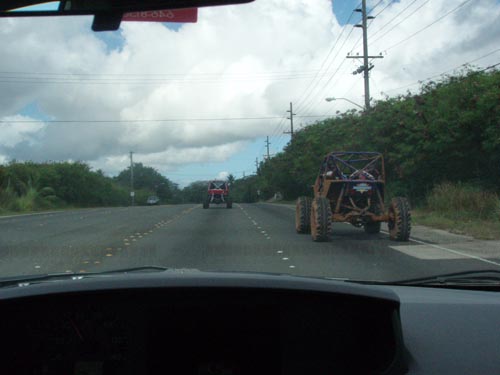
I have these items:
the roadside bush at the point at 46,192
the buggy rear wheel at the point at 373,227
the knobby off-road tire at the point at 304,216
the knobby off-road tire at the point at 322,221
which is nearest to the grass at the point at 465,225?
the buggy rear wheel at the point at 373,227

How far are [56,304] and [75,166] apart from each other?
228ft

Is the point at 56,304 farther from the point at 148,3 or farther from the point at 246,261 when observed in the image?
the point at 246,261

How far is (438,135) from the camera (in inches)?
1006

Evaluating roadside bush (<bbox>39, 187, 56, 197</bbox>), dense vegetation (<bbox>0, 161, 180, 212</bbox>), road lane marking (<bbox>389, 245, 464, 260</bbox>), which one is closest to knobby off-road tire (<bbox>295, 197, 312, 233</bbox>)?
road lane marking (<bbox>389, 245, 464, 260</bbox>)

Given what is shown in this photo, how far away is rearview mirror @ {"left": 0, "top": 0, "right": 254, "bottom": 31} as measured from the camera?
119 inches

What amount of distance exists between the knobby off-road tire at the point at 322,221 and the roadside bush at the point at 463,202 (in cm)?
726

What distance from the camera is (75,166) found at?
69500mm

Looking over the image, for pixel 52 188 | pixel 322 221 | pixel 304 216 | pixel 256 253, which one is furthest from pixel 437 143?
pixel 52 188

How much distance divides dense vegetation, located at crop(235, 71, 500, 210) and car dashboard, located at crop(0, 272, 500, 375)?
2078 centimetres

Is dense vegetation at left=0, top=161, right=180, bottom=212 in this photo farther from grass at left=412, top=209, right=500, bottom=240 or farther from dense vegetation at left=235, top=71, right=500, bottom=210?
grass at left=412, top=209, right=500, bottom=240

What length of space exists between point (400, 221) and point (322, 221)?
78.8 inches

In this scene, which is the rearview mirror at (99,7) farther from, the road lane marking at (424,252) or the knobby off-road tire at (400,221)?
the knobby off-road tire at (400,221)

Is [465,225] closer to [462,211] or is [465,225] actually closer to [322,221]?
[462,211]

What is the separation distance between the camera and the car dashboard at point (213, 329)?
2.63m
